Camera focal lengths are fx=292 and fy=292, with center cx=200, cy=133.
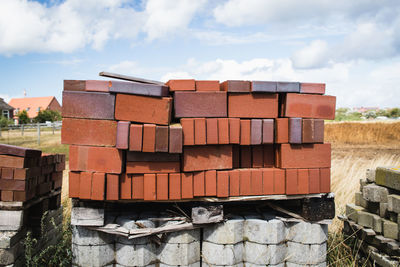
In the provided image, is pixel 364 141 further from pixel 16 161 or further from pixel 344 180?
pixel 16 161

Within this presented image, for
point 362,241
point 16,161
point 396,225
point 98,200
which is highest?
point 16,161

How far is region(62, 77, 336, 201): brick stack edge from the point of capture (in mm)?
2941

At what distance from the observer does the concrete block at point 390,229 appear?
3.81m

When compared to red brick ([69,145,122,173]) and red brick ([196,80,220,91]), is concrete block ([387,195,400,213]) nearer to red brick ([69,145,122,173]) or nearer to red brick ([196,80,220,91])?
red brick ([196,80,220,91])

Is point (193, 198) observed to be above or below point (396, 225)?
above

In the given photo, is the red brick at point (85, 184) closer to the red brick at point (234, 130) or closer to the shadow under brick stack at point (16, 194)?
the shadow under brick stack at point (16, 194)

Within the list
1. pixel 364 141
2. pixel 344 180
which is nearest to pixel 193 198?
pixel 344 180

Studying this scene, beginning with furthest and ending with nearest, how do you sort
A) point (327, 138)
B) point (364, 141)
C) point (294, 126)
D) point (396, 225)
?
1. point (327, 138)
2. point (364, 141)
3. point (396, 225)
4. point (294, 126)

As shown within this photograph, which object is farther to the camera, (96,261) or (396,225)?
(396,225)

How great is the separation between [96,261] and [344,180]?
7.29 metres

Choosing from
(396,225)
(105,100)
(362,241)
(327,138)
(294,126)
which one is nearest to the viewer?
(105,100)

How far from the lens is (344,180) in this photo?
821 centimetres

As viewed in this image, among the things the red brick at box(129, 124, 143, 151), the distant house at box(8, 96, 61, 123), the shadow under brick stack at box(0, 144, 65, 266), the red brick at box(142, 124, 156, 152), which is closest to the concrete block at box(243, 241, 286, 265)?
the red brick at box(142, 124, 156, 152)

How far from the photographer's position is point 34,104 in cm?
5322
